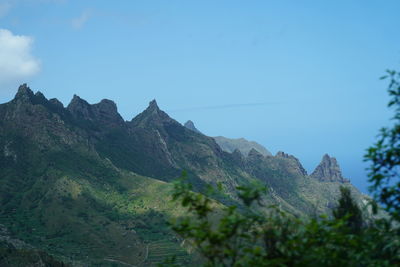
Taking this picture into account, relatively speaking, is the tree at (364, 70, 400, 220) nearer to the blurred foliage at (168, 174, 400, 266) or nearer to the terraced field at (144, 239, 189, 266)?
the blurred foliage at (168, 174, 400, 266)

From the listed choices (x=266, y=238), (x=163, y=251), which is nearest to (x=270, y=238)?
(x=266, y=238)

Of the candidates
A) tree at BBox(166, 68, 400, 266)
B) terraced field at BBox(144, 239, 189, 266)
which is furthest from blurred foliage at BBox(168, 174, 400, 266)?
terraced field at BBox(144, 239, 189, 266)

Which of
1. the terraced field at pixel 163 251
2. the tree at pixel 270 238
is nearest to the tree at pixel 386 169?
the tree at pixel 270 238

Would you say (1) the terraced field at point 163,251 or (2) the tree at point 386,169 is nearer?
(2) the tree at point 386,169

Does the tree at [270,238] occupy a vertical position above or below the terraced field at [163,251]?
→ below

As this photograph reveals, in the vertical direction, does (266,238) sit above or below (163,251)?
below

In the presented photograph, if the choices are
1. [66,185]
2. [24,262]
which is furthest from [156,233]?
[24,262]

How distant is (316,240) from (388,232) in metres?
3.03

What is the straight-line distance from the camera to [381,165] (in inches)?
593

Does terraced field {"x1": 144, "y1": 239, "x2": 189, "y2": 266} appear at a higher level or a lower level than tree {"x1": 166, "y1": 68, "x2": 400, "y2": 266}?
higher

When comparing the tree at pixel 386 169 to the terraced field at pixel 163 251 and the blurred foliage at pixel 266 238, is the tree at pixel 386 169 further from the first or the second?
the terraced field at pixel 163 251

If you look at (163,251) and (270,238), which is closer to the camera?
(270,238)

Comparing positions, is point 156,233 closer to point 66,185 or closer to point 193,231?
point 66,185

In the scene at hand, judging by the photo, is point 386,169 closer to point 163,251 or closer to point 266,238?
point 266,238
